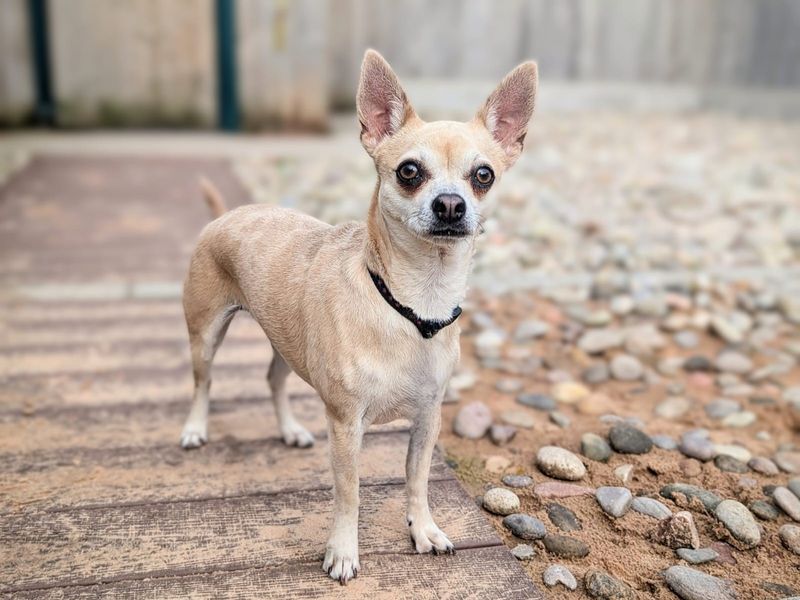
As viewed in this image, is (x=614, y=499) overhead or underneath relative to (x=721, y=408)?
overhead

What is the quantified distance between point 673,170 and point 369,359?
675 cm

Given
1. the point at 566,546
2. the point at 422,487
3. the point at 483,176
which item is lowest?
the point at 566,546

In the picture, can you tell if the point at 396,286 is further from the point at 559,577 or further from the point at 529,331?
the point at 529,331

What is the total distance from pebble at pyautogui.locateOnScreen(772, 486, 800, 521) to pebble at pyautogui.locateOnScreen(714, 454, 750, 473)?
215mm

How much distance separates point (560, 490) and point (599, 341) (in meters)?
1.79

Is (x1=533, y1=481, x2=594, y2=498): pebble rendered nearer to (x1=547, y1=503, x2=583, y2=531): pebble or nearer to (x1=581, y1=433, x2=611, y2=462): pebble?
(x1=547, y1=503, x2=583, y2=531): pebble

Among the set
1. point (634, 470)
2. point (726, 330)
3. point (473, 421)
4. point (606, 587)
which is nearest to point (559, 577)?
point (606, 587)

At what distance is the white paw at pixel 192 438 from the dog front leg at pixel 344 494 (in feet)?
2.92

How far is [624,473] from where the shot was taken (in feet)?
10.1

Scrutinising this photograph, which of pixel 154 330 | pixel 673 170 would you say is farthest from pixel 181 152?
pixel 673 170

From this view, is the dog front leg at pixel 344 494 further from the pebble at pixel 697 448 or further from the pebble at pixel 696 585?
the pebble at pixel 697 448

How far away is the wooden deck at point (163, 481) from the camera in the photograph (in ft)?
7.78

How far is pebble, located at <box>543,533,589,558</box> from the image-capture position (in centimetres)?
260

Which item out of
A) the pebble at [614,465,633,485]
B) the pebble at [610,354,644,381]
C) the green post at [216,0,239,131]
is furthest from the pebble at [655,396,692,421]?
the green post at [216,0,239,131]
